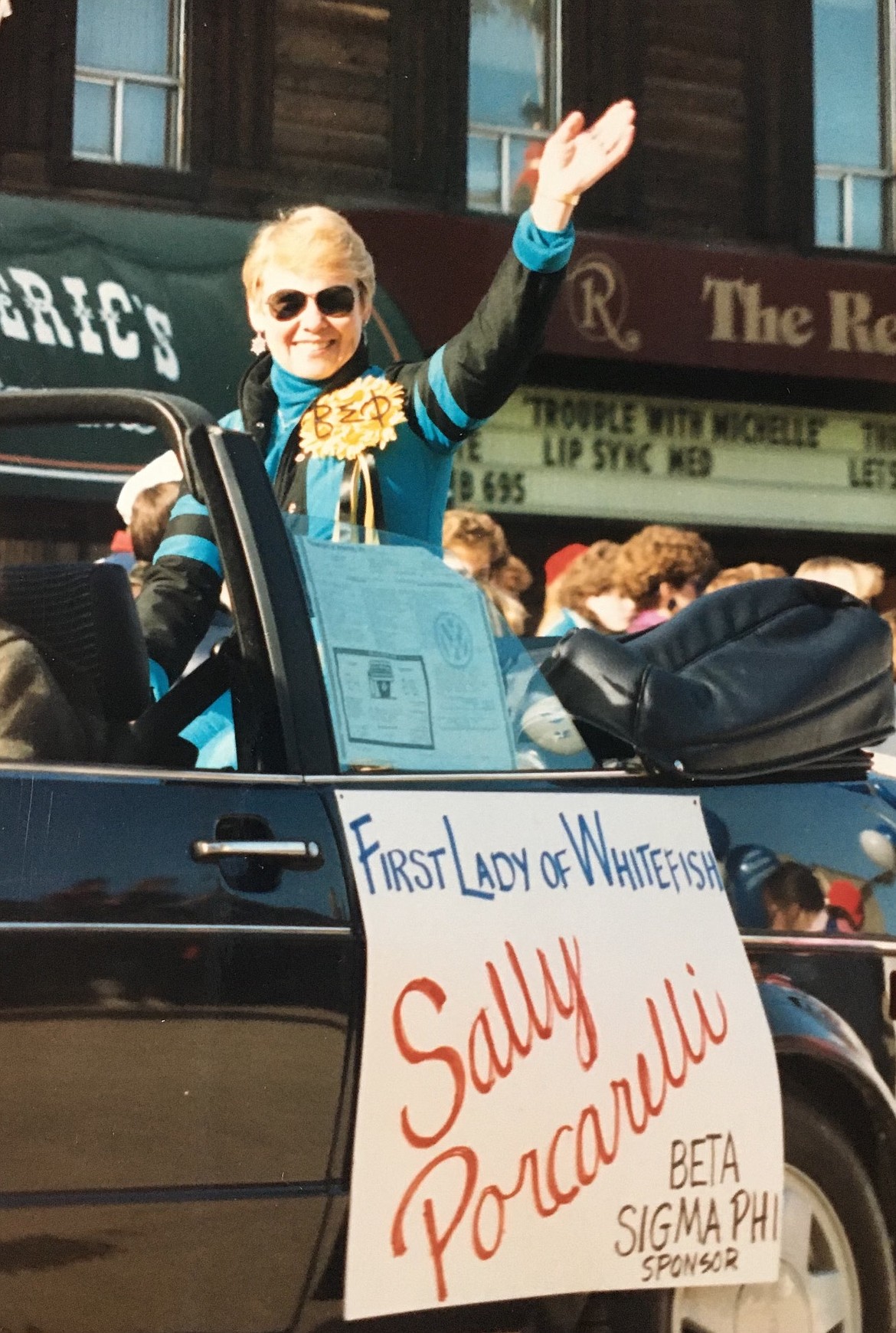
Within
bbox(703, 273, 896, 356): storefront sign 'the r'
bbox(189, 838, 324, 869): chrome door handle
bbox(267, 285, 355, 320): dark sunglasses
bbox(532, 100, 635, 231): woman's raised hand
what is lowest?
bbox(189, 838, 324, 869): chrome door handle

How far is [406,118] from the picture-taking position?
12578mm

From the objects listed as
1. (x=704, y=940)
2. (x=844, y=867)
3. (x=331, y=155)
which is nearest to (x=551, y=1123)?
(x=704, y=940)

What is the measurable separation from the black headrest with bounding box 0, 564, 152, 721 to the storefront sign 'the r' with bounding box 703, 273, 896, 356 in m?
10.3

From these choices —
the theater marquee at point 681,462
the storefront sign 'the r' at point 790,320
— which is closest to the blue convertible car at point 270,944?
the theater marquee at point 681,462

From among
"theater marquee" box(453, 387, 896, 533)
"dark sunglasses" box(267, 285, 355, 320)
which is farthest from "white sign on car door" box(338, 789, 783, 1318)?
"theater marquee" box(453, 387, 896, 533)

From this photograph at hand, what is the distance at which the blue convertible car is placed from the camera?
2.66 metres

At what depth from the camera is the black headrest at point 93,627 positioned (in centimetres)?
298

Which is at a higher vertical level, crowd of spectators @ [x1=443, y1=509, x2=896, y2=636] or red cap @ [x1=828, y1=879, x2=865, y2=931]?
crowd of spectators @ [x1=443, y1=509, x2=896, y2=636]

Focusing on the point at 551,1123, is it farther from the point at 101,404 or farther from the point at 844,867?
the point at 101,404

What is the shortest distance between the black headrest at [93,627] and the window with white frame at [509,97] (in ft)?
33.0

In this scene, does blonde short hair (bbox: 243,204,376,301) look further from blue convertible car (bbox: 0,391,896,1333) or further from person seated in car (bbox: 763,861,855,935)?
person seated in car (bbox: 763,861,855,935)

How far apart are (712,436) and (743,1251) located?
415 inches

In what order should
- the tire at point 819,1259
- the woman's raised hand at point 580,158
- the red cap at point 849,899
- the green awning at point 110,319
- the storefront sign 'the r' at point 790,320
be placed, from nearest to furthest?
the tire at point 819,1259, the red cap at point 849,899, the woman's raised hand at point 580,158, the green awning at point 110,319, the storefront sign 'the r' at point 790,320

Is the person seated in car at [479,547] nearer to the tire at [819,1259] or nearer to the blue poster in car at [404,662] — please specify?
the blue poster in car at [404,662]
